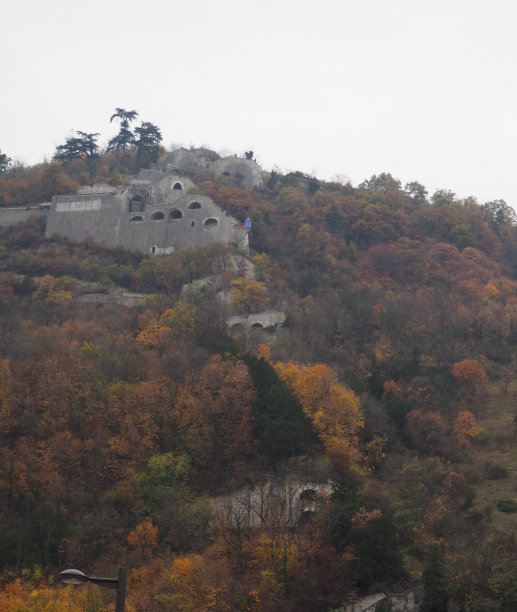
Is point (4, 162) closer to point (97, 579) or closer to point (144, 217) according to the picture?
point (144, 217)

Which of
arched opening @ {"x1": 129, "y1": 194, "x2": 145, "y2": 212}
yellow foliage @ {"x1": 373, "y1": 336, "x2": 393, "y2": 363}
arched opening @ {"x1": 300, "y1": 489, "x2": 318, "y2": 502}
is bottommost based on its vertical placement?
arched opening @ {"x1": 300, "y1": 489, "x2": 318, "y2": 502}

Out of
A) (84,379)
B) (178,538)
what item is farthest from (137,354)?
(178,538)

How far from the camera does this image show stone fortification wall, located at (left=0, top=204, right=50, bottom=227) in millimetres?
57062

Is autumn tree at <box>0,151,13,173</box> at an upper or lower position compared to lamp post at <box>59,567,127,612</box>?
upper

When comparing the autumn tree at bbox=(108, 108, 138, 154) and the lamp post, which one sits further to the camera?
the autumn tree at bbox=(108, 108, 138, 154)

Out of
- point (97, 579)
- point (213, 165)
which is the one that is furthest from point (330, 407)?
point (213, 165)

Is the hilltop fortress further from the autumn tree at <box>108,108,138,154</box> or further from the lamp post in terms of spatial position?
the lamp post

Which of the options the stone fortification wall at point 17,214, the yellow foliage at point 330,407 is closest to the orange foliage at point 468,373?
the yellow foliage at point 330,407

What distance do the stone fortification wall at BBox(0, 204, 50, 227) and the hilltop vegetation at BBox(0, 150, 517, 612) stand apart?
3998mm

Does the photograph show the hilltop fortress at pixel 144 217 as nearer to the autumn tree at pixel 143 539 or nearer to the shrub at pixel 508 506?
the shrub at pixel 508 506

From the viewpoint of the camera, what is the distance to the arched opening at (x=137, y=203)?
184ft

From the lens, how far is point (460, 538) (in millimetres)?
26203

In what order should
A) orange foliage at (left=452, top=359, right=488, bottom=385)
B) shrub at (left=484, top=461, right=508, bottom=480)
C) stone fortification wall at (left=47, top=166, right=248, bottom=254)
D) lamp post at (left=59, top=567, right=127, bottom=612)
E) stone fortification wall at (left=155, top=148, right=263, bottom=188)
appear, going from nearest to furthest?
lamp post at (left=59, top=567, right=127, bottom=612) < shrub at (left=484, top=461, right=508, bottom=480) < orange foliage at (left=452, top=359, right=488, bottom=385) < stone fortification wall at (left=47, top=166, right=248, bottom=254) < stone fortification wall at (left=155, top=148, right=263, bottom=188)

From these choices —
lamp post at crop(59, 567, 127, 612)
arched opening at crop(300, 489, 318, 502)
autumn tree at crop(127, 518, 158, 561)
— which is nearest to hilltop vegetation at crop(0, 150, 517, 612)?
autumn tree at crop(127, 518, 158, 561)
